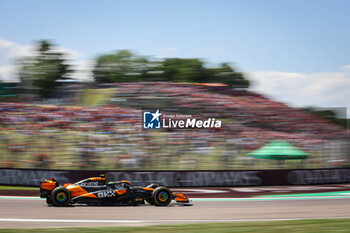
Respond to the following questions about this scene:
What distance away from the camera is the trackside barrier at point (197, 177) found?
16.8 metres

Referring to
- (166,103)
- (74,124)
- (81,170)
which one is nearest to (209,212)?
(81,170)

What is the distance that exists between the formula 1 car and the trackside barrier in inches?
217

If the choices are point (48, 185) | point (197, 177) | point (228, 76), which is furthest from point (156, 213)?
point (228, 76)

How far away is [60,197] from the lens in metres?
11.1

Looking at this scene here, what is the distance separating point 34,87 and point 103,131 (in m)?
24.2

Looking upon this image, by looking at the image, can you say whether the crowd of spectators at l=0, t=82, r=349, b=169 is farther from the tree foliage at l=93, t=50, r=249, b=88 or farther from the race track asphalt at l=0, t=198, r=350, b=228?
the tree foliage at l=93, t=50, r=249, b=88

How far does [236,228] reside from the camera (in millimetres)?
8203

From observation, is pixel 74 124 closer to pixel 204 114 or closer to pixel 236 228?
pixel 204 114

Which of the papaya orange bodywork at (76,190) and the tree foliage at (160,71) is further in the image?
the tree foliage at (160,71)

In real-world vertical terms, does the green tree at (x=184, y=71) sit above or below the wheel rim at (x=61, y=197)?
above

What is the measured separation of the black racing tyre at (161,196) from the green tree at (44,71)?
104 ft

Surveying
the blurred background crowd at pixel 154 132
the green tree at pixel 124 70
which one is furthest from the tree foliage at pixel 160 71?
the blurred background crowd at pixel 154 132

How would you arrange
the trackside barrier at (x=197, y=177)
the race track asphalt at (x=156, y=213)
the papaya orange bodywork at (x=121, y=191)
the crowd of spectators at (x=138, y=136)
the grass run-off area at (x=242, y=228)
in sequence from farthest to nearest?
the crowd of spectators at (x=138, y=136), the trackside barrier at (x=197, y=177), the papaya orange bodywork at (x=121, y=191), the race track asphalt at (x=156, y=213), the grass run-off area at (x=242, y=228)

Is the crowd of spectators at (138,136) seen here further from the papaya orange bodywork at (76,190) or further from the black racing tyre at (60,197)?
the black racing tyre at (60,197)
